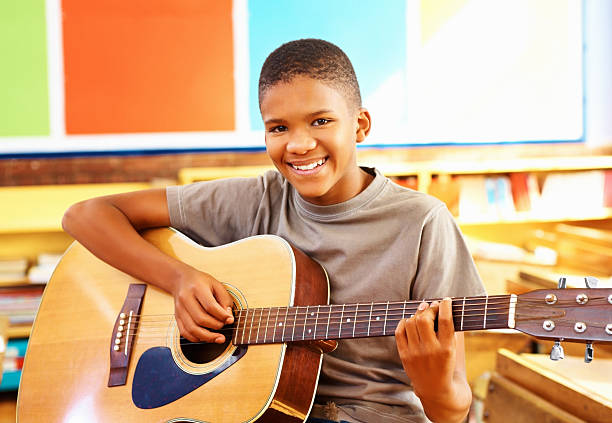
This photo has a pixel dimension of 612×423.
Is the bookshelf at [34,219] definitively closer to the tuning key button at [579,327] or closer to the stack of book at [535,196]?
the stack of book at [535,196]

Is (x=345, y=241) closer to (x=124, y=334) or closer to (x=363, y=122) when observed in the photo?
(x=363, y=122)

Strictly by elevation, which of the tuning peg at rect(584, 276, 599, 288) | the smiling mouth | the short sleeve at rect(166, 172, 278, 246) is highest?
the smiling mouth

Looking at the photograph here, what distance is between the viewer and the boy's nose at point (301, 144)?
1.48 meters

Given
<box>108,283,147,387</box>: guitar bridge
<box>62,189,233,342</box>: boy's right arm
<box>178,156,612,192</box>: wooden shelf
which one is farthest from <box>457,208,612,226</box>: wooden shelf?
<box>108,283,147,387</box>: guitar bridge

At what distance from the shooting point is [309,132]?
1.50m

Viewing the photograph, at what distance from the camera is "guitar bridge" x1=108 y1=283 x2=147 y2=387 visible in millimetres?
1541

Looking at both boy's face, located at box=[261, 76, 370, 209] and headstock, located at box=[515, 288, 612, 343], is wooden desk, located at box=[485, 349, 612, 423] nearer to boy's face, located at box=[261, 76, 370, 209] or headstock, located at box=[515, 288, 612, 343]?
headstock, located at box=[515, 288, 612, 343]

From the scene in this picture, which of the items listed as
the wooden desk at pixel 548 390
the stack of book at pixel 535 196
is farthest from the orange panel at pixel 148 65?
the wooden desk at pixel 548 390

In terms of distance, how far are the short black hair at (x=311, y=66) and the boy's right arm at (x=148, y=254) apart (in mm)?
441

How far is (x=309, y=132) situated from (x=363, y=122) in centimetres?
18

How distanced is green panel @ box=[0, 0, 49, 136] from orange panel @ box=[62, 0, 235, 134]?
0.38ft

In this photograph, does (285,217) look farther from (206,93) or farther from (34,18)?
(34,18)

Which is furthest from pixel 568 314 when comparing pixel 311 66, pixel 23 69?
pixel 23 69

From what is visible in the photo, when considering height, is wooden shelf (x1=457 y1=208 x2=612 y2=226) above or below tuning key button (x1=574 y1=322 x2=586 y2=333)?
below
